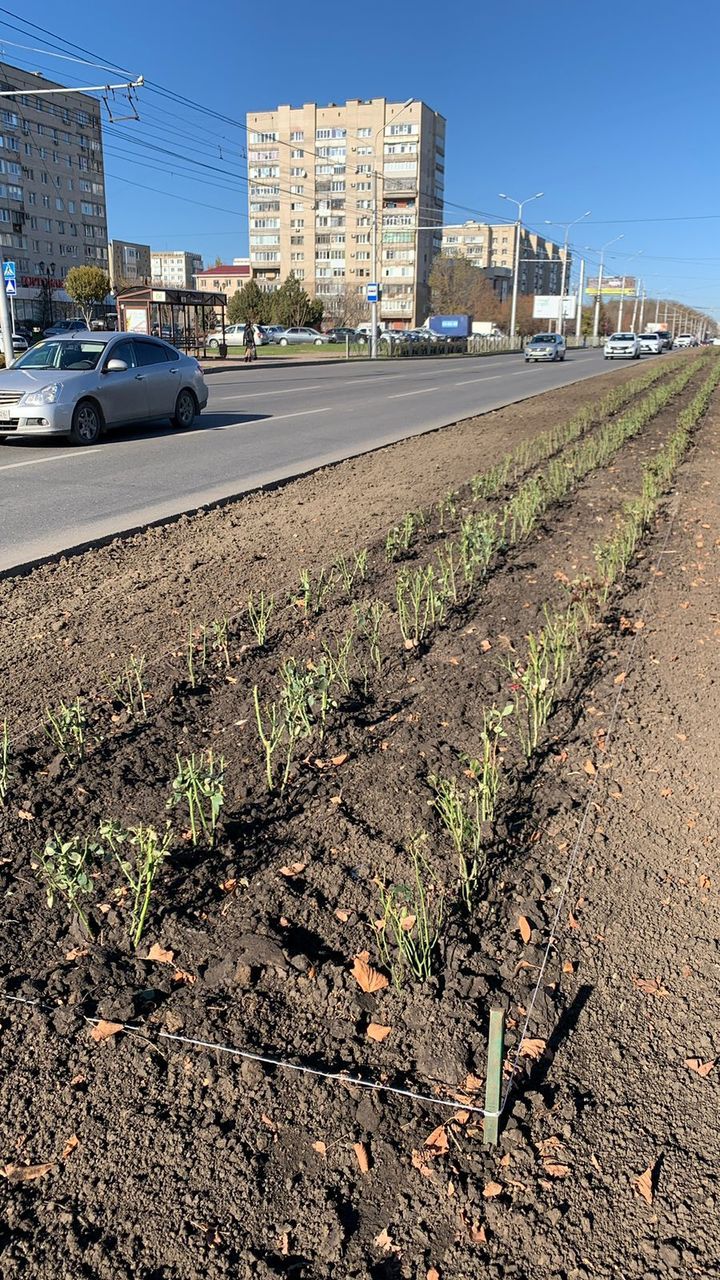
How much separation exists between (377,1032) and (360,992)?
0.52ft

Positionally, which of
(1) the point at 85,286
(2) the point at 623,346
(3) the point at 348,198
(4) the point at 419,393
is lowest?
(4) the point at 419,393

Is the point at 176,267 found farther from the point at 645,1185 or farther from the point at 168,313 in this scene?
the point at 645,1185

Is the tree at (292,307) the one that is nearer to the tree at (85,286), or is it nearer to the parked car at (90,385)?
the tree at (85,286)

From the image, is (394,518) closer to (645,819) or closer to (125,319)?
(645,819)

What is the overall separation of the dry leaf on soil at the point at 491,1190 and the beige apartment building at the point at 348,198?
386 feet

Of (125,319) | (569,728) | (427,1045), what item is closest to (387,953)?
(427,1045)

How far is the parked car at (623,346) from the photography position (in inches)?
2248

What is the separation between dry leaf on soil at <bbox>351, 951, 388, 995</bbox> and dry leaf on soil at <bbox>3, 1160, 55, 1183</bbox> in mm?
855


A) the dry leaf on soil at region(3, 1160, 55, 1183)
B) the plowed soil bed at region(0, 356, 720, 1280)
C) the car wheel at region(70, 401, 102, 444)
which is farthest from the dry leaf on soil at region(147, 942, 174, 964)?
the car wheel at region(70, 401, 102, 444)

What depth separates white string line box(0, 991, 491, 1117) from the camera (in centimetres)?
215

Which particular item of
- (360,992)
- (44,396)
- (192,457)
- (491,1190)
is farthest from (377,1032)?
(44,396)

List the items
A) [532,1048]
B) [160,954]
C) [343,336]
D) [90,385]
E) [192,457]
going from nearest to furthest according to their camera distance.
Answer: [532,1048]
[160,954]
[192,457]
[90,385]
[343,336]

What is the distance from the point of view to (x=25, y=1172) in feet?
6.49

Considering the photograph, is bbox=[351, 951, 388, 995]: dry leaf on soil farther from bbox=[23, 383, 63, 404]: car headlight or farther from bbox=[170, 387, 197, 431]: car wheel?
bbox=[170, 387, 197, 431]: car wheel
